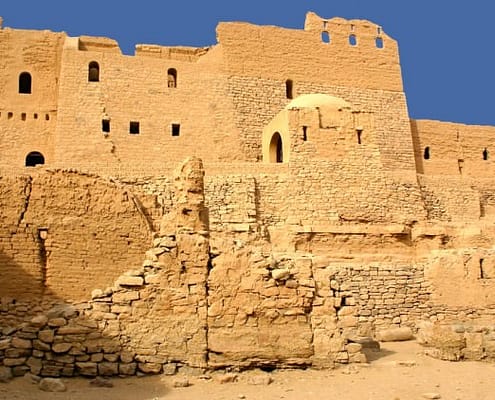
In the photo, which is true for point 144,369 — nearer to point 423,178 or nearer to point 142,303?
point 142,303

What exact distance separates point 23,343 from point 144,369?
151cm

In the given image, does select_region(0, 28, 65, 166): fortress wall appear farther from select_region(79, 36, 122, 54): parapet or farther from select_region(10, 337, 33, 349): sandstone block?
select_region(10, 337, 33, 349): sandstone block

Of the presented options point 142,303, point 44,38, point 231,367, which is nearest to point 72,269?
point 142,303

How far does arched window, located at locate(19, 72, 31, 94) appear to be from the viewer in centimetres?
2484

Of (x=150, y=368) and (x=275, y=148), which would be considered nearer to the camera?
(x=150, y=368)

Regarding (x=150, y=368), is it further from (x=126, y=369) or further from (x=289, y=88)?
(x=289, y=88)

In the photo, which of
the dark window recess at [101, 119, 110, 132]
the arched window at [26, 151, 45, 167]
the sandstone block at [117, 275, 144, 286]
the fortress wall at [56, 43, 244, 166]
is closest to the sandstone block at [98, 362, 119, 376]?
the sandstone block at [117, 275, 144, 286]

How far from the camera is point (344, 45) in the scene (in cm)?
2694

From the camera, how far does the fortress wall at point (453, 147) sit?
26922 mm

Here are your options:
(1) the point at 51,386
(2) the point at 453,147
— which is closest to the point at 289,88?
(2) the point at 453,147

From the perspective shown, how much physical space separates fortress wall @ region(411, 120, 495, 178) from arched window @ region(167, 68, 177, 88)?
9.18 metres

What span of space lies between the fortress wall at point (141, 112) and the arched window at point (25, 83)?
6.79 ft

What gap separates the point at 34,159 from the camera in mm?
24859

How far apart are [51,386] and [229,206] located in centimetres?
1086
